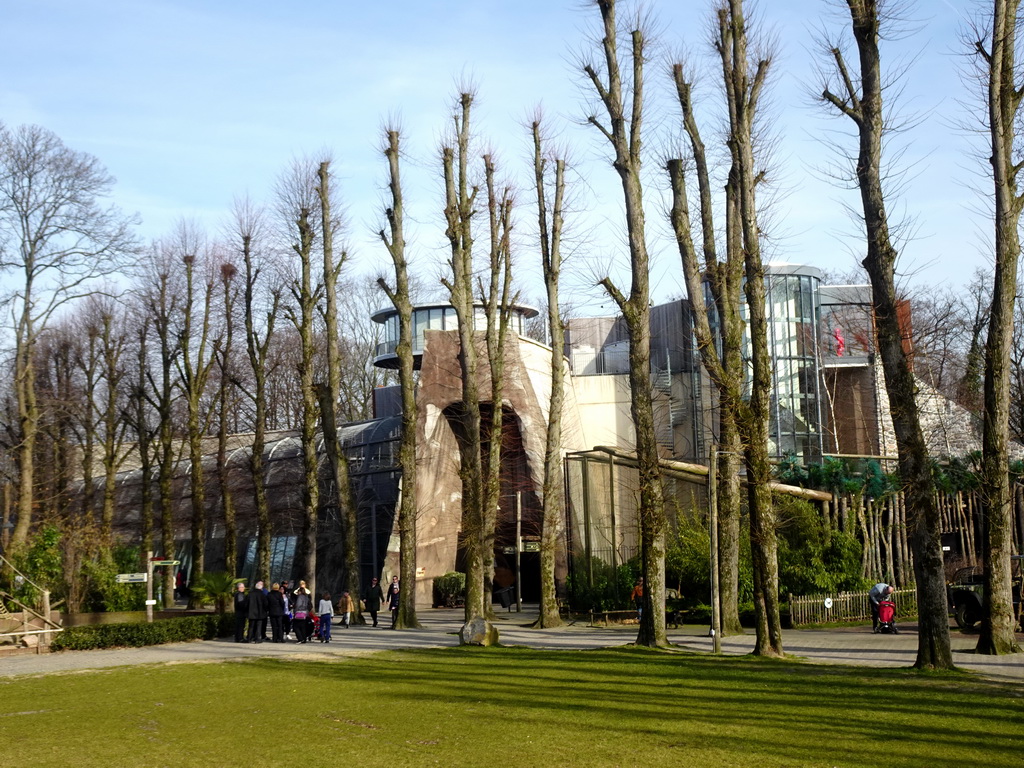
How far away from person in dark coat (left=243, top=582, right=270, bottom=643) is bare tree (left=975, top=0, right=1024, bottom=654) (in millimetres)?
15895

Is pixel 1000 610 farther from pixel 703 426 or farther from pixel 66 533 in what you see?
pixel 703 426

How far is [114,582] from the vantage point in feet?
97.8

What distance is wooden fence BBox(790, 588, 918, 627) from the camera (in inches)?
1026

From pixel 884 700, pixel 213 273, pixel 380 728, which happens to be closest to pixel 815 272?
pixel 213 273

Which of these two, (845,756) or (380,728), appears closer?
(845,756)

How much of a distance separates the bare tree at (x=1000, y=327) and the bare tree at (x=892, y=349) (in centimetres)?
213

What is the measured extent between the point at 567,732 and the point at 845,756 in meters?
2.82

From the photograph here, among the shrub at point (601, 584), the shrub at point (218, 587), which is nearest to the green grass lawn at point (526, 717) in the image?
the shrub at point (218, 587)

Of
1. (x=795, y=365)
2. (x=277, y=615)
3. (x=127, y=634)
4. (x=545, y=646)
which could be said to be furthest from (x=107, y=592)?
(x=795, y=365)

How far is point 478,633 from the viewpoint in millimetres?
21438

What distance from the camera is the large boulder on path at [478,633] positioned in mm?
21391

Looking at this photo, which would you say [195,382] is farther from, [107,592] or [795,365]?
[795,365]

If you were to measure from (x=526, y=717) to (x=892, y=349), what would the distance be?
806 centimetres

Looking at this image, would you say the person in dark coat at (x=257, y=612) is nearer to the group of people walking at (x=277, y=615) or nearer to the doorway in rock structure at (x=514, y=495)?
the group of people walking at (x=277, y=615)
